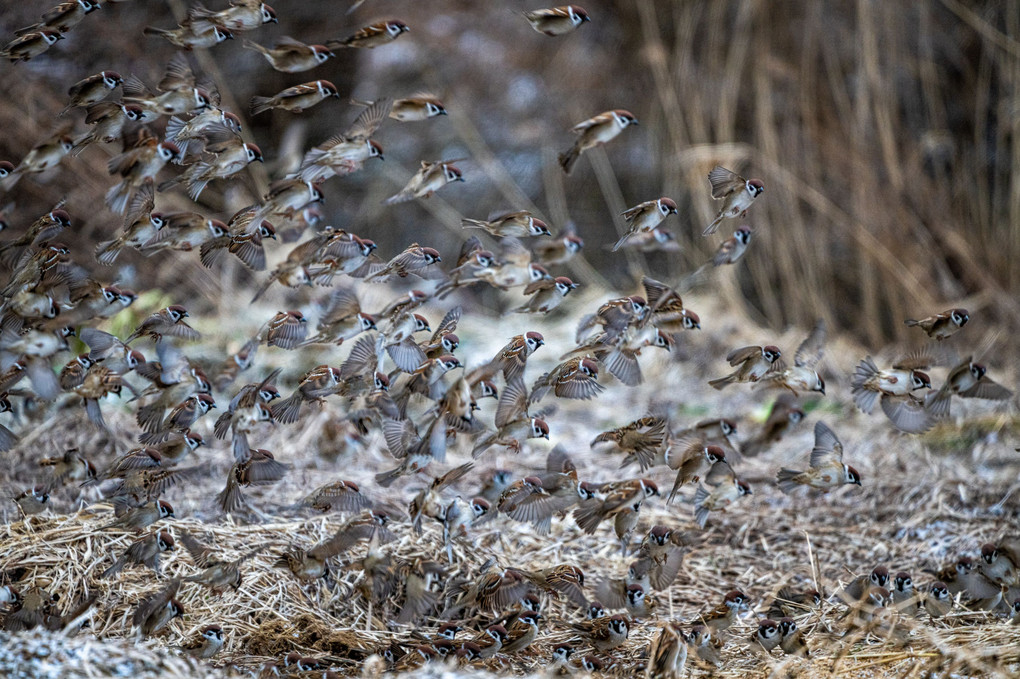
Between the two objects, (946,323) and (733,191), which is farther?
(946,323)

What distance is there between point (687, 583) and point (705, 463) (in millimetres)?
599

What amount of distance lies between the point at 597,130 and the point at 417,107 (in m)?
0.56

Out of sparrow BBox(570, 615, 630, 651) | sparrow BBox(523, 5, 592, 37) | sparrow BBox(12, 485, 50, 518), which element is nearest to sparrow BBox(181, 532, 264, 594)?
sparrow BBox(12, 485, 50, 518)

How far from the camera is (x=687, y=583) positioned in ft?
10.4

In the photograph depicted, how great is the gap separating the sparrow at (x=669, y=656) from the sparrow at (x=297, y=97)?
1725 mm

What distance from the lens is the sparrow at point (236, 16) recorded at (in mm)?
2605

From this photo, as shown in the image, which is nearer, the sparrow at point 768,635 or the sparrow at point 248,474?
the sparrow at point 768,635

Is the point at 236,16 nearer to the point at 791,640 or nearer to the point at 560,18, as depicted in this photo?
the point at 560,18

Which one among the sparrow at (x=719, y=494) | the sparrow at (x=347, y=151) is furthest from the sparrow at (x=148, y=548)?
the sparrow at (x=719, y=494)

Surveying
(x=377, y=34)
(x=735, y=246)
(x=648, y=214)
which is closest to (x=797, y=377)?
(x=735, y=246)

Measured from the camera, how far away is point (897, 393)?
9.60ft

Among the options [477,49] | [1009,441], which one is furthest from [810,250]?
[477,49]

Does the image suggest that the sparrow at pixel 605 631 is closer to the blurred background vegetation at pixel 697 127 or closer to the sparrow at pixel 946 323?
the sparrow at pixel 946 323

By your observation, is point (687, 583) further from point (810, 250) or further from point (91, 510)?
point (810, 250)
